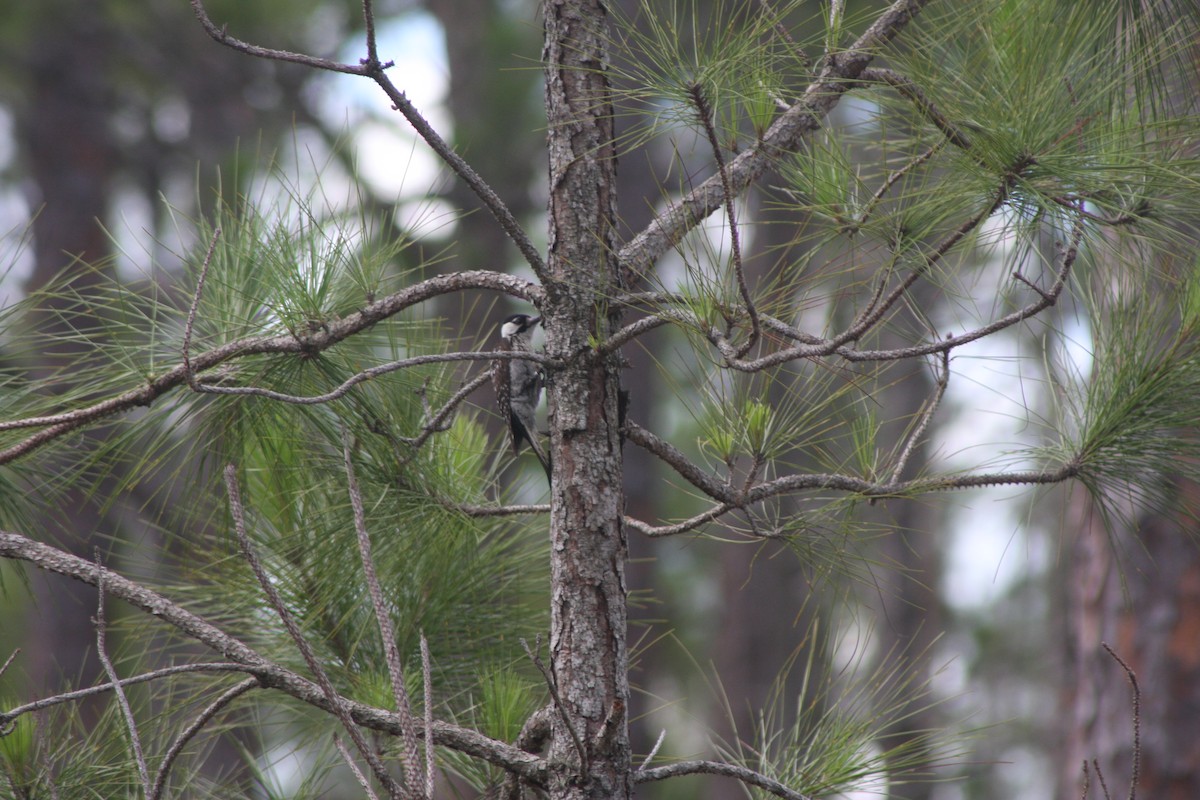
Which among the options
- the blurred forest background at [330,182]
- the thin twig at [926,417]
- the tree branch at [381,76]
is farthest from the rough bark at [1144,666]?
the tree branch at [381,76]

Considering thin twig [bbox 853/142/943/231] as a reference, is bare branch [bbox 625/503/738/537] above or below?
below

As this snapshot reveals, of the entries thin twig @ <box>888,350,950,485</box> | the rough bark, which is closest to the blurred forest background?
the rough bark

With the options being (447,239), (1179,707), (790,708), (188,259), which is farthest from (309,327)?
(790,708)

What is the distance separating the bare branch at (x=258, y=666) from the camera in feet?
4.18

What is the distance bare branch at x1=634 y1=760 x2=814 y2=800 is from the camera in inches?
50.8

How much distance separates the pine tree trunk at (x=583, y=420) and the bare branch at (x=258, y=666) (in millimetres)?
74

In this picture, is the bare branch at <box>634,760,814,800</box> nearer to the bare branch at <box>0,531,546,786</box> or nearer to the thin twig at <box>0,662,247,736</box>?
the bare branch at <box>0,531,546,786</box>

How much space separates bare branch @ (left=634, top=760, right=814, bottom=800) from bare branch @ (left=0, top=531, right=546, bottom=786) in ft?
0.48

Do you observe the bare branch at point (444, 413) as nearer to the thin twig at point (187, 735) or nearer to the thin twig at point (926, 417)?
the thin twig at point (187, 735)

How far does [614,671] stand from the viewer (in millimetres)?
1363

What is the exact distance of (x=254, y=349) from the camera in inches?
58.6

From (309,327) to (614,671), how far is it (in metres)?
0.69

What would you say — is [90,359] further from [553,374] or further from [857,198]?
[857,198]

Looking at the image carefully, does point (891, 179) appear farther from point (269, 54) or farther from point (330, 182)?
point (330, 182)
